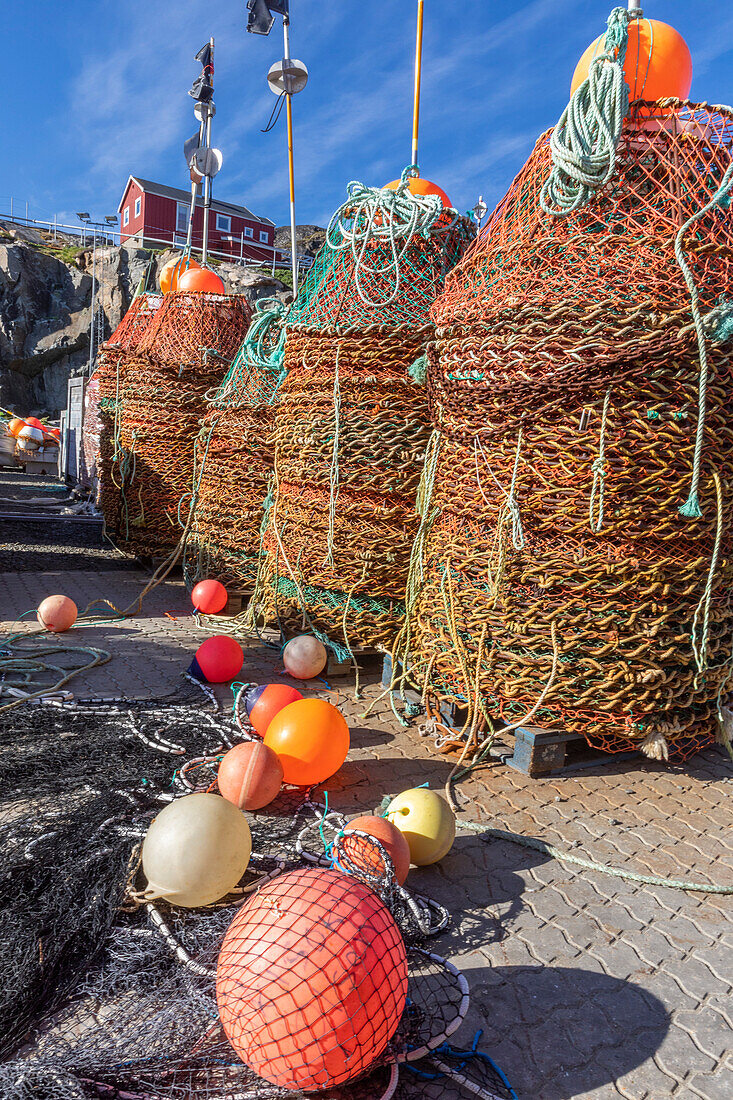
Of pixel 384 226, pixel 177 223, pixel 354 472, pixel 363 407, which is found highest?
pixel 177 223

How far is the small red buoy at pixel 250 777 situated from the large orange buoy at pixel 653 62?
3.51 metres

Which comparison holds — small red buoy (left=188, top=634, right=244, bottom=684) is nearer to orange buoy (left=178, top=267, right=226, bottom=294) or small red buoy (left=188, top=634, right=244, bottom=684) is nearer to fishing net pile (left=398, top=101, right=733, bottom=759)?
fishing net pile (left=398, top=101, right=733, bottom=759)

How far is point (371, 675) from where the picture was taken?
509 cm

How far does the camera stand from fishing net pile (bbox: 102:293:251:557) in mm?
7316

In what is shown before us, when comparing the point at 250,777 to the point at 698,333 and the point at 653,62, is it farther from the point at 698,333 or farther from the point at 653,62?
the point at 653,62

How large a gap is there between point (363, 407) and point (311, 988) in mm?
3489

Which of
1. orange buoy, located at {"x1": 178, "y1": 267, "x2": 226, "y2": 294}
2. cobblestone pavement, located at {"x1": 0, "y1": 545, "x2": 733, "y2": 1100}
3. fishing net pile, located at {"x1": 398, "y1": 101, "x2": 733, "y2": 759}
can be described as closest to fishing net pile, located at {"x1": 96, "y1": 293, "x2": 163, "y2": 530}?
orange buoy, located at {"x1": 178, "y1": 267, "x2": 226, "y2": 294}

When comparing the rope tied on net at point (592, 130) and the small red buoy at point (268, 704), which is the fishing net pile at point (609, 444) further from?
the small red buoy at point (268, 704)

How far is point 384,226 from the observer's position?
4531mm

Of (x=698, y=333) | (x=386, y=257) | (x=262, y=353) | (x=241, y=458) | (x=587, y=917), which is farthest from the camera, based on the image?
(x=241, y=458)

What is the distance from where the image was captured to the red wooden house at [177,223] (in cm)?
4009

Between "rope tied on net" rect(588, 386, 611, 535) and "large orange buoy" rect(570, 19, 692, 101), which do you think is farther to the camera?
"large orange buoy" rect(570, 19, 692, 101)

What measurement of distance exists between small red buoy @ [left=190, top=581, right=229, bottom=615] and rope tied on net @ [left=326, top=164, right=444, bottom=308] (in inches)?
107

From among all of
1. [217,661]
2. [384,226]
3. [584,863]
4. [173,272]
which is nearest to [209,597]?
[217,661]
